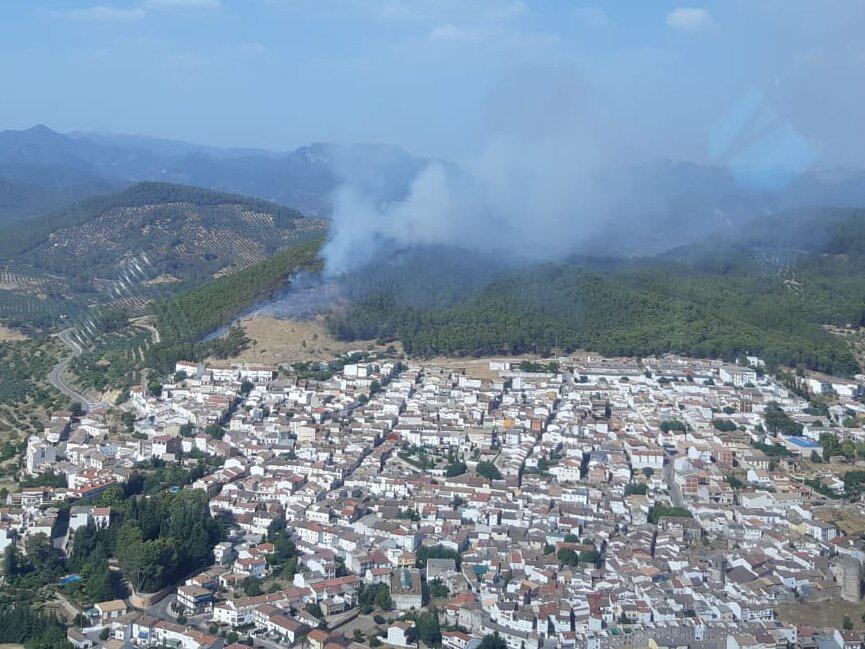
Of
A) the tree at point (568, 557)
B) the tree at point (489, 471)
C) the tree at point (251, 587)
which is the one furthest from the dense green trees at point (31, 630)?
the tree at point (489, 471)

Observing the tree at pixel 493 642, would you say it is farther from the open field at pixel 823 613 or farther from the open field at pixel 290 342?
the open field at pixel 290 342

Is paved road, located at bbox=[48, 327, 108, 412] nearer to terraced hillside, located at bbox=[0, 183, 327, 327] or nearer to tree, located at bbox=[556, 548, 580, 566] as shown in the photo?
terraced hillside, located at bbox=[0, 183, 327, 327]

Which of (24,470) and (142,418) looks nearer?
(24,470)

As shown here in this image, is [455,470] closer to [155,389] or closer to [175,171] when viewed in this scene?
[155,389]

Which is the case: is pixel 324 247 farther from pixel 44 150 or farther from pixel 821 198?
pixel 44 150

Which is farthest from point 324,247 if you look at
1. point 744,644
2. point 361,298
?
point 744,644

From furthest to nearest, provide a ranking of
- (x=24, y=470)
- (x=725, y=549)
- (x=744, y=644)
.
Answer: (x=24, y=470) < (x=725, y=549) < (x=744, y=644)
